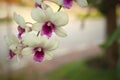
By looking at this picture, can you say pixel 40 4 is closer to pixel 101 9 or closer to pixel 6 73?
pixel 101 9

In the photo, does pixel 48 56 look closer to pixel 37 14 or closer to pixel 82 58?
pixel 37 14

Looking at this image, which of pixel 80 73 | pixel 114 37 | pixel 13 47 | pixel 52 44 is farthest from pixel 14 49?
pixel 80 73

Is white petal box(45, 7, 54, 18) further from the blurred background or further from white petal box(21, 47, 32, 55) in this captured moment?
the blurred background

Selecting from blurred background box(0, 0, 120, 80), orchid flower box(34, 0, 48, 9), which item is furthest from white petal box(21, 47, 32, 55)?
blurred background box(0, 0, 120, 80)

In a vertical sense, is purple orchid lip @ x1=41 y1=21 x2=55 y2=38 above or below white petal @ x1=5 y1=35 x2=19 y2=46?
above

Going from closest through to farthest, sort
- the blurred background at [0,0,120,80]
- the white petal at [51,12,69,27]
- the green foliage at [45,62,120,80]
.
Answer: the white petal at [51,12,69,27] < the blurred background at [0,0,120,80] < the green foliage at [45,62,120,80]

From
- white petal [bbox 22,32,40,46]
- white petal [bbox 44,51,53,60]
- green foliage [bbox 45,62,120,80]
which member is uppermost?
white petal [bbox 22,32,40,46]
